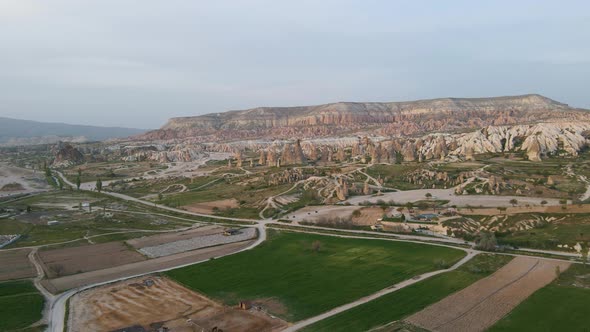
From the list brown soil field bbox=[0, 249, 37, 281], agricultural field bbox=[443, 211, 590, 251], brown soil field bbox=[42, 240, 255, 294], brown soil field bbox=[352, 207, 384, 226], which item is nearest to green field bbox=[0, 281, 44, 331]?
brown soil field bbox=[42, 240, 255, 294]

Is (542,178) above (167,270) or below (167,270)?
above

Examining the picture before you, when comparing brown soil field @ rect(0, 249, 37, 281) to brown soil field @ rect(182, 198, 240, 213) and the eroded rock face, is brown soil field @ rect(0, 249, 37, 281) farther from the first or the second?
the eroded rock face

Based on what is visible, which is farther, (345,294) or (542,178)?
(542,178)

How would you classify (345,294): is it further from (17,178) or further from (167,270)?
(17,178)

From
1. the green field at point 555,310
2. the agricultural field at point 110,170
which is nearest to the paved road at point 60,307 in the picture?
the green field at point 555,310

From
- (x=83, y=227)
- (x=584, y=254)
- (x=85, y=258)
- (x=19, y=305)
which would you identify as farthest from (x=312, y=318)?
(x=83, y=227)

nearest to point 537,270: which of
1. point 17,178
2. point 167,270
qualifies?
point 167,270

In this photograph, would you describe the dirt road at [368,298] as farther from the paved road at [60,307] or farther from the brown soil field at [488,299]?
the paved road at [60,307]
